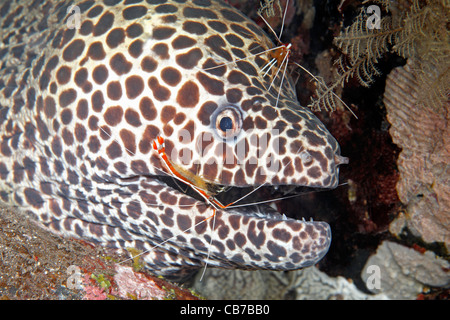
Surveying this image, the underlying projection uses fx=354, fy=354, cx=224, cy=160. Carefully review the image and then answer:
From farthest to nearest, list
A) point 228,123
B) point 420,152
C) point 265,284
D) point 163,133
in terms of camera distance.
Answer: point 265,284 → point 420,152 → point 163,133 → point 228,123

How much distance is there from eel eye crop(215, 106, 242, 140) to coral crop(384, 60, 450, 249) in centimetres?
157

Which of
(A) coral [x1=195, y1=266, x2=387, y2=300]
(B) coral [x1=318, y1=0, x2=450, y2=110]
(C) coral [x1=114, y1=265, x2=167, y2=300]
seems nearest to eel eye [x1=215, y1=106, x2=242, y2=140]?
(B) coral [x1=318, y1=0, x2=450, y2=110]

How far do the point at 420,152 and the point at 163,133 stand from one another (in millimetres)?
2325

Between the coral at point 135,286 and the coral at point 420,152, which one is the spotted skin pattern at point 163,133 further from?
the coral at point 420,152

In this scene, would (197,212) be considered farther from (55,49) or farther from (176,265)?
(55,49)

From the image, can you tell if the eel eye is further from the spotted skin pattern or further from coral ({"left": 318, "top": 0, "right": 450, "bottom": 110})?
coral ({"left": 318, "top": 0, "right": 450, "bottom": 110})

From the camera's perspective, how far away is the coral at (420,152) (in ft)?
10.0

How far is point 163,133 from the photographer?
2.66 m

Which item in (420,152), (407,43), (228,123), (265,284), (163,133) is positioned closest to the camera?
(228,123)

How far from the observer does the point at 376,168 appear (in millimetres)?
3516

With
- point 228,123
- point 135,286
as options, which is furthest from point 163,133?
point 135,286

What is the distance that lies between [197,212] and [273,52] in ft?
4.88

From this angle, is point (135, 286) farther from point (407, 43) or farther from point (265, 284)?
point (265, 284)


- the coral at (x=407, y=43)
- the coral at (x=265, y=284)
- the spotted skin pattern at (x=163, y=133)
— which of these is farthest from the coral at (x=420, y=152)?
the coral at (x=265, y=284)
